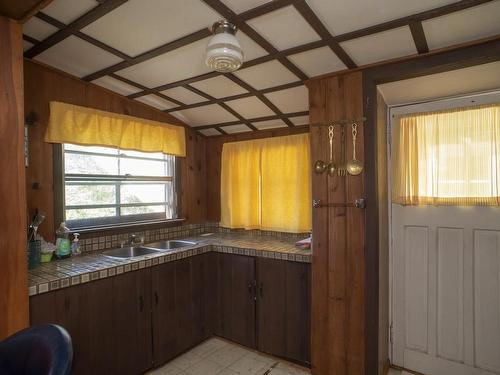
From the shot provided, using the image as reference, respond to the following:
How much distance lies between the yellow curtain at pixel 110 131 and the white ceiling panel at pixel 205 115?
5.2 inches

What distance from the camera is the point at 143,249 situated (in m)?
2.66

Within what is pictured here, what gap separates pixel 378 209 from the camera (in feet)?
6.28

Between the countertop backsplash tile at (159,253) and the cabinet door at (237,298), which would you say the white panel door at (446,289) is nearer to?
the countertop backsplash tile at (159,253)

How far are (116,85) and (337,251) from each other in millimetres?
2139

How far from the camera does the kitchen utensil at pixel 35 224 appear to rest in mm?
1974

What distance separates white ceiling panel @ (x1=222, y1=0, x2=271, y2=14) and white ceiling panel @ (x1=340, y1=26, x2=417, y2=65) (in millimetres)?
551

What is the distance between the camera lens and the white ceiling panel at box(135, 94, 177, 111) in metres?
2.64

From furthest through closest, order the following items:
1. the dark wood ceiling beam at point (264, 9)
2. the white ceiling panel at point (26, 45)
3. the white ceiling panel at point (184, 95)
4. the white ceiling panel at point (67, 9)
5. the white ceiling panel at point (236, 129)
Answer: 1. the white ceiling panel at point (236, 129)
2. the white ceiling panel at point (184, 95)
3. the white ceiling panel at point (26, 45)
4. the white ceiling panel at point (67, 9)
5. the dark wood ceiling beam at point (264, 9)

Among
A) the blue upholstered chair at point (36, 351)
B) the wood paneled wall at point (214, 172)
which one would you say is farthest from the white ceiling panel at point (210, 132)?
the blue upholstered chair at point (36, 351)

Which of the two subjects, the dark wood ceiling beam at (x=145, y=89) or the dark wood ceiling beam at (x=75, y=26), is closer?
the dark wood ceiling beam at (x=75, y=26)

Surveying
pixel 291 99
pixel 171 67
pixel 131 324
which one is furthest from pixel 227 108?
pixel 131 324

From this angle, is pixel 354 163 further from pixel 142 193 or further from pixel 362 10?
pixel 142 193

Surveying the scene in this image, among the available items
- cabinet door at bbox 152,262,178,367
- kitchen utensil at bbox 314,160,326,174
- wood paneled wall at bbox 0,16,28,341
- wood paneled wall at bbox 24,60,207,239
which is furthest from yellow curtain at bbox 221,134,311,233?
wood paneled wall at bbox 0,16,28,341

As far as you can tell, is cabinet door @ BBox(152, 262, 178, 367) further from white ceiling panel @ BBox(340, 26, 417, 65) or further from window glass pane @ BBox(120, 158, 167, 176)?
white ceiling panel @ BBox(340, 26, 417, 65)
